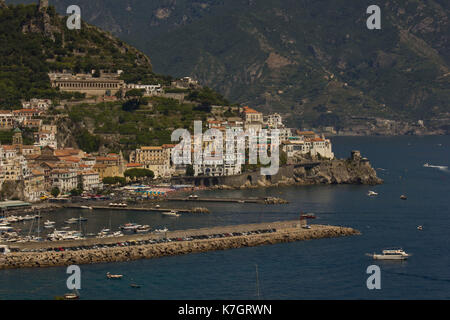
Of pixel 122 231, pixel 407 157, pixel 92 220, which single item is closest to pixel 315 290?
pixel 122 231

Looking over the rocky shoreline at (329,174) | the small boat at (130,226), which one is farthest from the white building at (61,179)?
the rocky shoreline at (329,174)

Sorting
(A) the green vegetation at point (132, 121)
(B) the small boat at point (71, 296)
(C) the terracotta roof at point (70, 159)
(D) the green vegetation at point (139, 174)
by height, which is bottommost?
(B) the small boat at point (71, 296)

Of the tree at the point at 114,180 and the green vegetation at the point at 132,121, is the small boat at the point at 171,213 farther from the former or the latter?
the green vegetation at the point at 132,121

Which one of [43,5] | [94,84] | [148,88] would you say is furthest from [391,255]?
[43,5]

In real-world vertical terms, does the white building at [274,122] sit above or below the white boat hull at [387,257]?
above

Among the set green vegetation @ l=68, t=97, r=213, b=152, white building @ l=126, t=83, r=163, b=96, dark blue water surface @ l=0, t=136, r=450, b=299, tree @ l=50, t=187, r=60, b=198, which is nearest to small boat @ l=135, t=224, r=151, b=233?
dark blue water surface @ l=0, t=136, r=450, b=299

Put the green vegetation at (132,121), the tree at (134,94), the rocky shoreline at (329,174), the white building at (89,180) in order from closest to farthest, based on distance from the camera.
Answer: the white building at (89,180), the green vegetation at (132,121), the rocky shoreline at (329,174), the tree at (134,94)

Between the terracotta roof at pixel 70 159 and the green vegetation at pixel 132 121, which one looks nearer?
the terracotta roof at pixel 70 159
